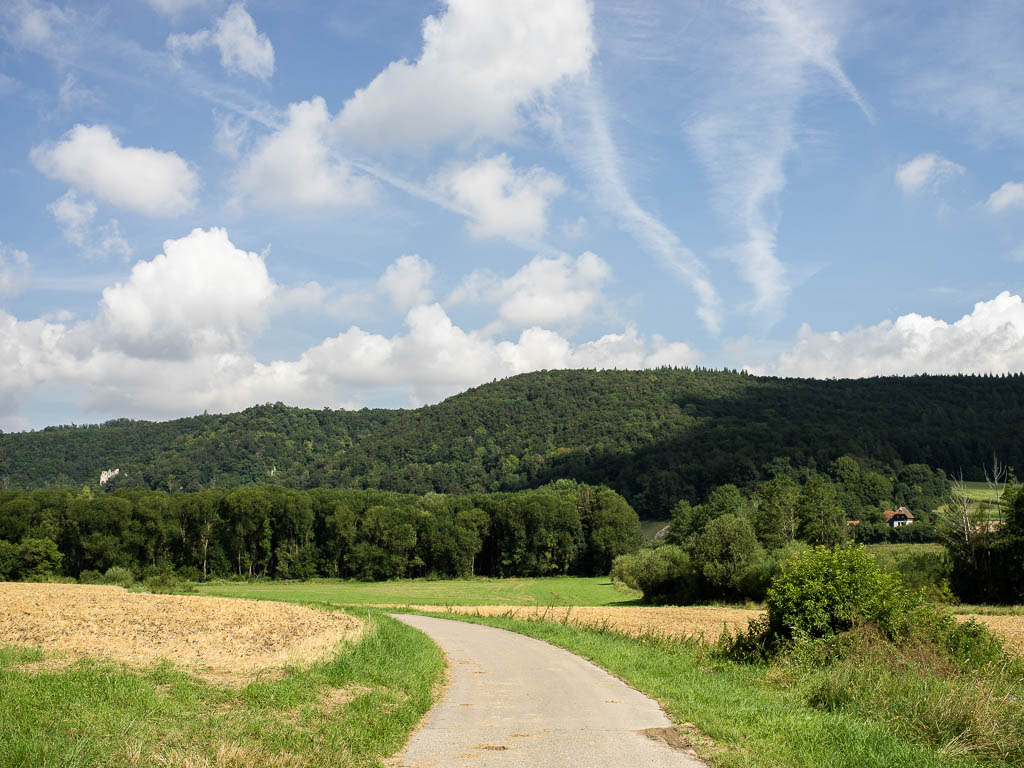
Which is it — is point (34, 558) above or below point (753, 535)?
below

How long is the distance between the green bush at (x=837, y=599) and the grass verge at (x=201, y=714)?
30.3ft

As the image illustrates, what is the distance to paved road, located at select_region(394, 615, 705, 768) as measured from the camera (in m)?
8.98

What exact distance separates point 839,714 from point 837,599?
7.25 m

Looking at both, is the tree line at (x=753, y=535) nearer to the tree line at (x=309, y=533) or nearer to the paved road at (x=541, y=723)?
the paved road at (x=541, y=723)

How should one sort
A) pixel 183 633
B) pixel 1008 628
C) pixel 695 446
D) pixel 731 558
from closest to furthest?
pixel 183 633
pixel 1008 628
pixel 731 558
pixel 695 446

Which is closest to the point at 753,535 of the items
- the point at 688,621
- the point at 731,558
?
the point at 731,558

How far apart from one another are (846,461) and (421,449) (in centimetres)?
10540

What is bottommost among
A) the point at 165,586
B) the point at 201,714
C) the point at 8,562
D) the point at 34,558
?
the point at 165,586

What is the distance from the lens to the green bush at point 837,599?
18.0 metres

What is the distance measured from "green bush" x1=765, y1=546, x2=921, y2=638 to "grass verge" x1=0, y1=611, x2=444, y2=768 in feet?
30.3

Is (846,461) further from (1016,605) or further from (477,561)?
(1016,605)

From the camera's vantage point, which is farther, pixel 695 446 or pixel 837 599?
pixel 695 446

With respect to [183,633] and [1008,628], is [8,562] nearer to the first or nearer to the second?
[183,633]

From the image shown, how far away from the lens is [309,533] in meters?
102
